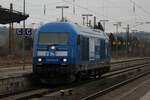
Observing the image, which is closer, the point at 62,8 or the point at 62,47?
the point at 62,47

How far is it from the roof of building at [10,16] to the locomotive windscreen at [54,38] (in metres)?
24.9

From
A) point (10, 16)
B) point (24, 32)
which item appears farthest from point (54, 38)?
point (10, 16)

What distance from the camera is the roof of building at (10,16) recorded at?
5150 centimetres

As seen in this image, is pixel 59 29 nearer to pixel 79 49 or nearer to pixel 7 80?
pixel 79 49

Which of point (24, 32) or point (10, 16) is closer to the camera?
Answer: point (24, 32)

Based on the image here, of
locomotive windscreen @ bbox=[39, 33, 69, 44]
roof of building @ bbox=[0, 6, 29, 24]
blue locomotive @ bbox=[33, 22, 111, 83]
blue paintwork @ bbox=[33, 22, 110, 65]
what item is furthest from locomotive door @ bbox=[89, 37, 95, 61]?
roof of building @ bbox=[0, 6, 29, 24]

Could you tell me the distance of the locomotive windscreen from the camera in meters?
25.7

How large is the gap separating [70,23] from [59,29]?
2.33 ft

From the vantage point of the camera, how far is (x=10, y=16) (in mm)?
53688

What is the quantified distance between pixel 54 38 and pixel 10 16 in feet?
94.4

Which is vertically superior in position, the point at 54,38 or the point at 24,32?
the point at 24,32

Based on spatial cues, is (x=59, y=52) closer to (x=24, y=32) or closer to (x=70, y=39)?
(x=70, y=39)

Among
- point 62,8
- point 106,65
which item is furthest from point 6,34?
point 106,65

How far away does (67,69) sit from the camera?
81.2 ft
